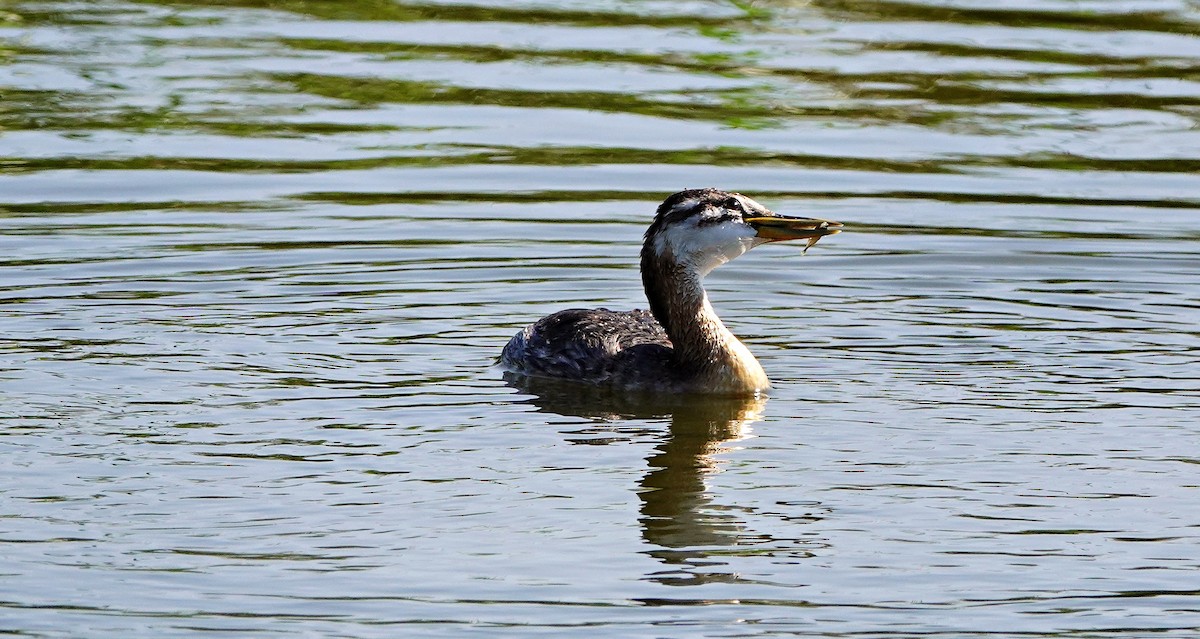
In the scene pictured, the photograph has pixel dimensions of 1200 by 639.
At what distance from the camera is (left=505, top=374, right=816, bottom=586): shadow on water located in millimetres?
9219

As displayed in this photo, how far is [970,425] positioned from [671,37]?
11429 millimetres

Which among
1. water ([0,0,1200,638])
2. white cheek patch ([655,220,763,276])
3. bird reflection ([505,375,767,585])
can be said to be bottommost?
bird reflection ([505,375,767,585])

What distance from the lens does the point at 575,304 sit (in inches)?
565

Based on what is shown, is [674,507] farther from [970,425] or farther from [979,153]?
[979,153]

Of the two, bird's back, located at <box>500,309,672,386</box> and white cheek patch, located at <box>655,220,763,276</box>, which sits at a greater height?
white cheek patch, located at <box>655,220,763,276</box>

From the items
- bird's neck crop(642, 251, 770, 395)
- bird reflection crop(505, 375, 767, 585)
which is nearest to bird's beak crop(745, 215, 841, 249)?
bird's neck crop(642, 251, 770, 395)

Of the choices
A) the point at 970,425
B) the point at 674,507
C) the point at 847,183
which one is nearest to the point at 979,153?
the point at 847,183

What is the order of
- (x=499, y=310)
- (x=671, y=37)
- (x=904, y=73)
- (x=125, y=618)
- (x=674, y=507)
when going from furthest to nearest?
(x=671, y=37) < (x=904, y=73) < (x=499, y=310) < (x=674, y=507) < (x=125, y=618)

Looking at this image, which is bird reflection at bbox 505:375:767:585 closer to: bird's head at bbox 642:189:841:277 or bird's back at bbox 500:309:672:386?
bird's back at bbox 500:309:672:386

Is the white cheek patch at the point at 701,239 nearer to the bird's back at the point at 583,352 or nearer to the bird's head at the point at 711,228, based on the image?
the bird's head at the point at 711,228

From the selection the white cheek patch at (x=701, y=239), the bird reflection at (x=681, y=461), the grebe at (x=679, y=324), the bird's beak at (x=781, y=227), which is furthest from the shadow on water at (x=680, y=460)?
the bird's beak at (x=781, y=227)

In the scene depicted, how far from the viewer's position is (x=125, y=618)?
27.4ft

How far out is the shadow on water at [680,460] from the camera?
30.2 ft

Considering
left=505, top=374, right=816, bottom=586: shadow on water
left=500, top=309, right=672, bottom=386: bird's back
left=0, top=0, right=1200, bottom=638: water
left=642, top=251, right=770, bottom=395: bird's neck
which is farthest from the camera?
left=500, top=309, right=672, bottom=386: bird's back
